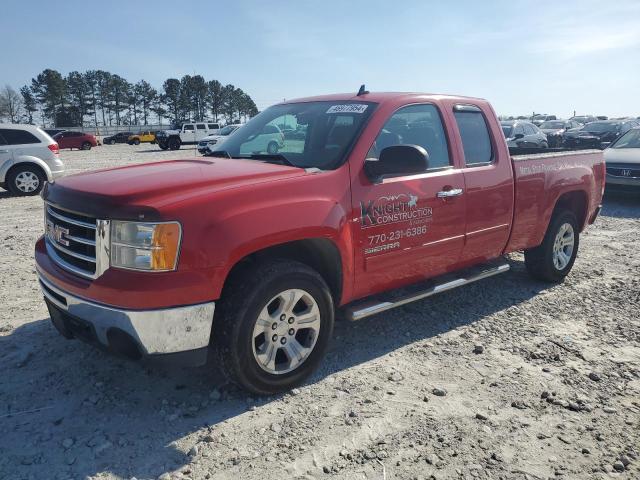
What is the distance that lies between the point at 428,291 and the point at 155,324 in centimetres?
219

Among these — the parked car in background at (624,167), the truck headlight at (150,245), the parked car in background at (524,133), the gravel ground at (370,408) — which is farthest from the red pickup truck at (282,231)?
the parked car in background at (524,133)

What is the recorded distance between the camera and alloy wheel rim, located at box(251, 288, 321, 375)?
→ 3100mm

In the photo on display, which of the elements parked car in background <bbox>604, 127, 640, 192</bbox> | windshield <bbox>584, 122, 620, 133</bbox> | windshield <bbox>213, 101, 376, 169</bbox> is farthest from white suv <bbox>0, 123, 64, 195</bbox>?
windshield <bbox>584, 122, 620, 133</bbox>

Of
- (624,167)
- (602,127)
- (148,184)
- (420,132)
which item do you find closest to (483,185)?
(420,132)

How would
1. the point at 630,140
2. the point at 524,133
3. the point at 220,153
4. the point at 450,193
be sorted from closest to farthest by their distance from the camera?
the point at 450,193 < the point at 220,153 < the point at 630,140 < the point at 524,133

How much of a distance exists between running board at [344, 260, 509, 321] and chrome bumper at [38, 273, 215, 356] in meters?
1.13

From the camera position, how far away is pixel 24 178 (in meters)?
12.0

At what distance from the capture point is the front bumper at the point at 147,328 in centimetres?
267

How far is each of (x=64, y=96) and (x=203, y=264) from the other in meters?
92.5

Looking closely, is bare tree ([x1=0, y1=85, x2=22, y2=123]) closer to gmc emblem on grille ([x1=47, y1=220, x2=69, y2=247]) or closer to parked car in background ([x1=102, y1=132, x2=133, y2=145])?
parked car in background ([x1=102, y1=132, x2=133, y2=145])

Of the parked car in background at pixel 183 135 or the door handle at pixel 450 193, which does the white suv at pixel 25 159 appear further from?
the parked car in background at pixel 183 135

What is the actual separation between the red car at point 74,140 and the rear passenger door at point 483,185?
1612 inches

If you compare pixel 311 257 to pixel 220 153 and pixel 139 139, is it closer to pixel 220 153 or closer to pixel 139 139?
pixel 220 153

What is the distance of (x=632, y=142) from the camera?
11750mm
